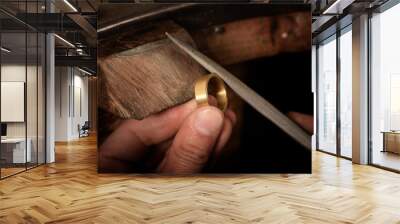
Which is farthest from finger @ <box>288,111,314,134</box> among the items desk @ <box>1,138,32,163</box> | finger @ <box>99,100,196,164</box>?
desk @ <box>1,138,32,163</box>

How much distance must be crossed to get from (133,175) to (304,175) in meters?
3.02

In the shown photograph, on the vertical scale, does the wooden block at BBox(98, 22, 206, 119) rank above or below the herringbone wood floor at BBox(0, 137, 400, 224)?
above

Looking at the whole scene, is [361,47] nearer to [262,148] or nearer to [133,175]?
[262,148]

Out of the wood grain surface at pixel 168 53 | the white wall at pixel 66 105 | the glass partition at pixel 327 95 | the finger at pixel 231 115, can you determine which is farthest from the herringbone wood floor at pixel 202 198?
the white wall at pixel 66 105

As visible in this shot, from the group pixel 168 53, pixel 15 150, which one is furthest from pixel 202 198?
pixel 15 150

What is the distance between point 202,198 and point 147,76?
2558 mm

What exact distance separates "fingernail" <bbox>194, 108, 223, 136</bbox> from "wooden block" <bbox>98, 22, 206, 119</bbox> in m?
0.38

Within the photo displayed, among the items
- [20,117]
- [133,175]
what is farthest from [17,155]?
[133,175]

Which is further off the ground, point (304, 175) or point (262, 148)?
point (262, 148)

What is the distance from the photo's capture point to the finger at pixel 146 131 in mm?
6207

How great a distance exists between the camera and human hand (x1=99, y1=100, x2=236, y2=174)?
20.3 ft

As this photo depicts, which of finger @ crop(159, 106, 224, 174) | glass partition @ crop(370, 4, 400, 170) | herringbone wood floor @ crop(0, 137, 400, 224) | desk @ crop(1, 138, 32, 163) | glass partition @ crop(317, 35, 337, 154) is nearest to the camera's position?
herringbone wood floor @ crop(0, 137, 400, 224)

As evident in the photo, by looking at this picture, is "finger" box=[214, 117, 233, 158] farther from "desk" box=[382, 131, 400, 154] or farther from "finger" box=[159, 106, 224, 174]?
"desk" box=[382, 131, 400, 154]

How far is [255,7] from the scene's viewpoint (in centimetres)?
630
